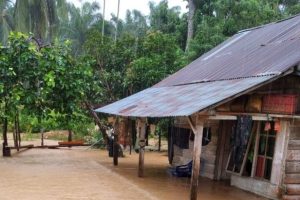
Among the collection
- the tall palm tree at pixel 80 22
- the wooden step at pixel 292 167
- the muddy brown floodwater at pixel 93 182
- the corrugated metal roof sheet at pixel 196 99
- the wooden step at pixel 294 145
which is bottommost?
the muddy brown floodwater at pixel 93 182

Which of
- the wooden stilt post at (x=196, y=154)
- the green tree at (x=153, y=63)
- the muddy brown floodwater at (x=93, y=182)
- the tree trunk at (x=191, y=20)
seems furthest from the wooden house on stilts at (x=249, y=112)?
A: the tree trunk at (x=191, y=20)

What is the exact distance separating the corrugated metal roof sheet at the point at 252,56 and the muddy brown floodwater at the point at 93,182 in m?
2.77

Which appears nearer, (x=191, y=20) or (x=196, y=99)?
(x=196, y=99)

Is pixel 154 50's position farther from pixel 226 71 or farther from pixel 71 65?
pixel 226 71

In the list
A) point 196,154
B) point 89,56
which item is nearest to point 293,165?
point 196,154

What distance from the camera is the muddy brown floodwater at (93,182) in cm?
1020

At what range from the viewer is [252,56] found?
11.9 metres

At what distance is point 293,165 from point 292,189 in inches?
19.6

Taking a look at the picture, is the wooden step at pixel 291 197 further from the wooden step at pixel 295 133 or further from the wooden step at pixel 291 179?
the wooden step at pixel 295 133

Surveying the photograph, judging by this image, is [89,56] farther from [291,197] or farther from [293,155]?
[291,197]

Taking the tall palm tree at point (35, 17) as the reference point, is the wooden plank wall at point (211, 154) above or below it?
below

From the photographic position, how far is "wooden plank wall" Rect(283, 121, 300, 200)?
32.1 ft

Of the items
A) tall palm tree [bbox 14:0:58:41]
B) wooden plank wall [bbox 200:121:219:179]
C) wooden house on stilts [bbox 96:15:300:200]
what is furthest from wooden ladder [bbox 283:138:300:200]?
tall palm tree [bbox 14:0:58:41]

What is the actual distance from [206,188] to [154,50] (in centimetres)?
1186
